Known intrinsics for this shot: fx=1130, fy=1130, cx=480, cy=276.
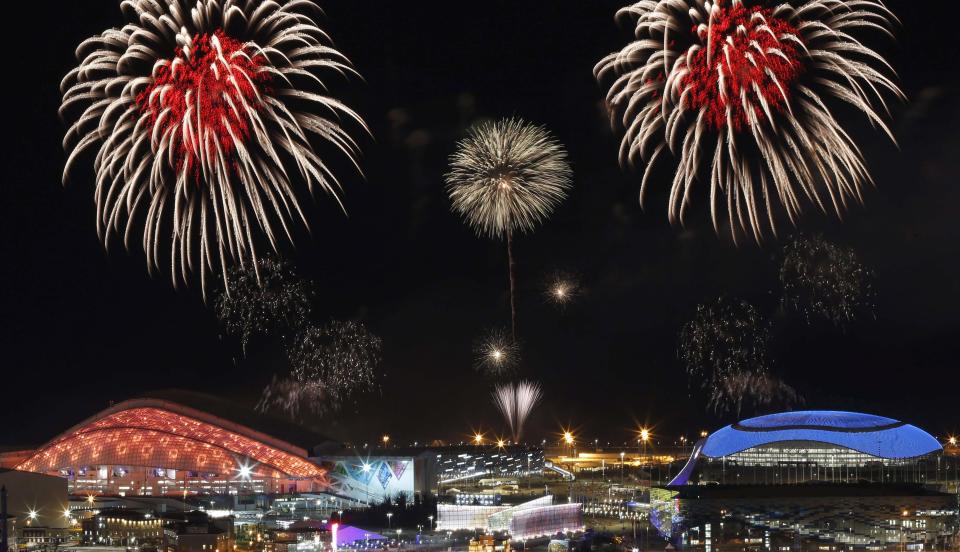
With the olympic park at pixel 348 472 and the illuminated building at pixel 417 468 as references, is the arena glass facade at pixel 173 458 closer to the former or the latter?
the olympic park at pixel 348 472

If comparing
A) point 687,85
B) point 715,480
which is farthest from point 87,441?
point 687,85

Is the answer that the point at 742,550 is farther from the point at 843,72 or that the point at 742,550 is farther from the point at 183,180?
the point at 183,180

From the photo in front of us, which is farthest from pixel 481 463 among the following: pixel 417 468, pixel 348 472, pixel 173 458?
pixel 173 458

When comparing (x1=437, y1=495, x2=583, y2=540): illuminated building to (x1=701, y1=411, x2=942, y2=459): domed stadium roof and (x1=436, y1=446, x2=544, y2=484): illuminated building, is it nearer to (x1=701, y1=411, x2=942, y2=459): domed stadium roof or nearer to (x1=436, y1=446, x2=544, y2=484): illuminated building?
(x1=701, y1=411, x2=942, y2=459): domed stadium roof

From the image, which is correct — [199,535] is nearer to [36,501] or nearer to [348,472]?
[36,501]

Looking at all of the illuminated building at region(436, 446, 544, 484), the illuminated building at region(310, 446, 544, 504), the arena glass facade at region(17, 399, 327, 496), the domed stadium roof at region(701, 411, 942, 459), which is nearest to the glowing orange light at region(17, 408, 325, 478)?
the arena glass facade at region(17, 399, 327, 496)

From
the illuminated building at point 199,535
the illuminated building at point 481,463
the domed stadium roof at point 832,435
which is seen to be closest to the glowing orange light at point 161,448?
the illuminated building at point 481,463
